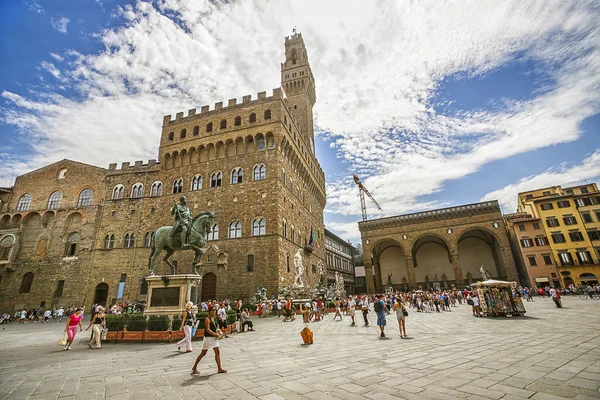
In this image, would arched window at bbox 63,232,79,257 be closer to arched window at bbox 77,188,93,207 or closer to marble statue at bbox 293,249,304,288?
arched window at bbox 77,188,93,207

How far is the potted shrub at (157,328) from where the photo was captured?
31.2 ft

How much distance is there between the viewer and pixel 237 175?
2331 cm

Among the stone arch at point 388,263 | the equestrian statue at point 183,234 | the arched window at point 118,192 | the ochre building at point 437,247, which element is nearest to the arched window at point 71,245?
the arched window at point 118,192

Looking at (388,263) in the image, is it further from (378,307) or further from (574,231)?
(378,307)

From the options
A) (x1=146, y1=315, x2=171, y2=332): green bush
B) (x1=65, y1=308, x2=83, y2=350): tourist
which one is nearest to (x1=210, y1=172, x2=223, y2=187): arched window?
(x1=146, y1=315, x2=171, y2=332): green bush

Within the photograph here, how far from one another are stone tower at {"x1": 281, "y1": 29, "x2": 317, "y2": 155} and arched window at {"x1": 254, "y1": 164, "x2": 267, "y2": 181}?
11943 millimetres

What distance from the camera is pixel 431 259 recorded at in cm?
4091

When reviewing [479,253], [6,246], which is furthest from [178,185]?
[479,253]

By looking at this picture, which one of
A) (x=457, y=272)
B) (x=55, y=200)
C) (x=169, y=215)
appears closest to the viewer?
(x=169, y=215)

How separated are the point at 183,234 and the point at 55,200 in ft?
82.0

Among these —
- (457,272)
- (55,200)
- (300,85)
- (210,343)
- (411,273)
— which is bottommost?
(210,343)

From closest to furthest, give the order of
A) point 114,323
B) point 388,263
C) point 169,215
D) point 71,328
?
point 71,328, point 114,323, point 169,215, point 388,263

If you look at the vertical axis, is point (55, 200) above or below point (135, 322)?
above

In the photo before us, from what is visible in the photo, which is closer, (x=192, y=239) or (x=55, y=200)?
(x=192, y=239)
